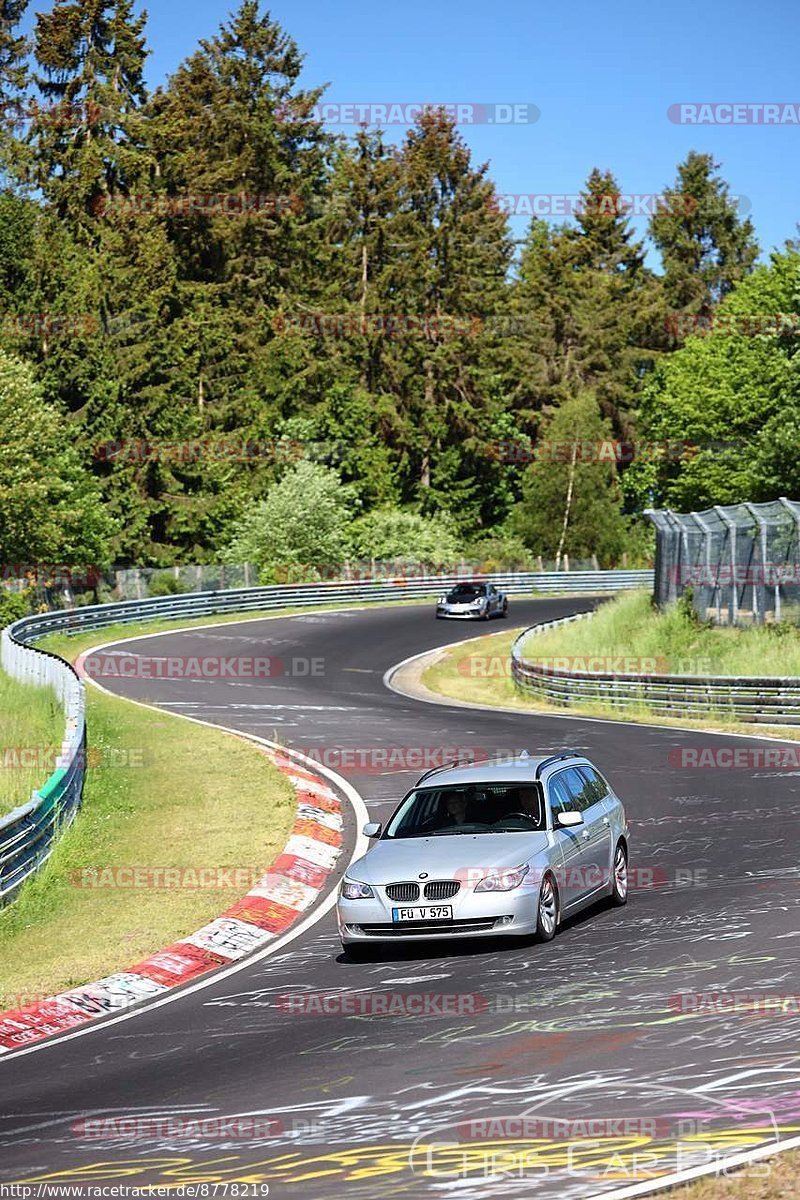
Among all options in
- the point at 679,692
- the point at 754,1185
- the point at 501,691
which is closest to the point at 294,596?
the point at 501,691

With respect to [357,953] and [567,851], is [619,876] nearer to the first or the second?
[567,851]

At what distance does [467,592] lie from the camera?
56219 mm

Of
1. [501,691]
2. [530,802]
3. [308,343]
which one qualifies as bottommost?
[501,691]

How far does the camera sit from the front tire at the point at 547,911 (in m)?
12.8

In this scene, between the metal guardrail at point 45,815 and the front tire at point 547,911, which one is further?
the metal guardrail at point 45,815

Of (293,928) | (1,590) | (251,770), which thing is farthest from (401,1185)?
(1,590)

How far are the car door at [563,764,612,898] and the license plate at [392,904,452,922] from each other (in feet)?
5.52

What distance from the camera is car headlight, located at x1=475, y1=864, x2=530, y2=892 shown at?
12.5 meters

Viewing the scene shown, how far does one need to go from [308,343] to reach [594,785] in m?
74.1

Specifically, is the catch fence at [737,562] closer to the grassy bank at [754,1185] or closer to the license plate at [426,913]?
the license plate at [426,913]

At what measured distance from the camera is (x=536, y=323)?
335ft

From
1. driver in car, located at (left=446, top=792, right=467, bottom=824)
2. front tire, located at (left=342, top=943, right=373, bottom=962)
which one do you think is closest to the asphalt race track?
front tire, located at (left=342, top=943, right=373, bottom=962)

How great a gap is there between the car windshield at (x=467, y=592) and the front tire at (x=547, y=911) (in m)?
42.8

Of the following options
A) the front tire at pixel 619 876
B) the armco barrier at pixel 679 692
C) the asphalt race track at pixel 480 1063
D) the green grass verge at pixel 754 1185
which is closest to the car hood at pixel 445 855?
the asphalt race track at pixel 480 1063
